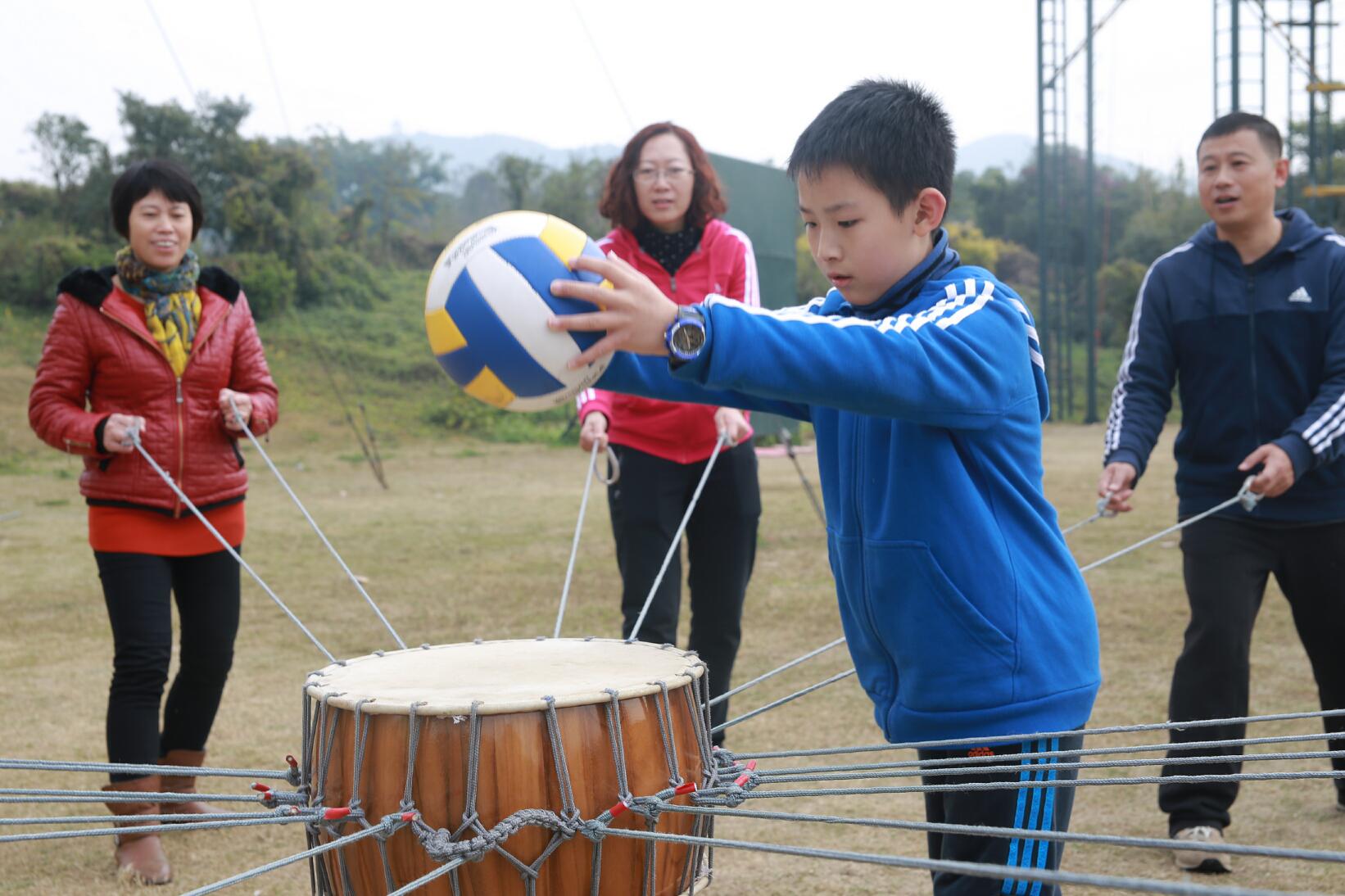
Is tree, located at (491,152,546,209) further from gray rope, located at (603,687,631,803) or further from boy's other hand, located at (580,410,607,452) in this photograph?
gray rope, located at (603,687,631,803)

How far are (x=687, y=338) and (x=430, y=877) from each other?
0.78 metres

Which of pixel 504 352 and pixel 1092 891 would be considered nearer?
pixel 504 352

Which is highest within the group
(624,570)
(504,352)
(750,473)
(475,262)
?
(475,262)

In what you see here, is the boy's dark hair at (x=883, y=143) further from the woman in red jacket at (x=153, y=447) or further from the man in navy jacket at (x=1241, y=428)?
the woman in red jacket at (x=153, y=447)

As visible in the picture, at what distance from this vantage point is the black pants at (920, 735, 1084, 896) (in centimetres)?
200

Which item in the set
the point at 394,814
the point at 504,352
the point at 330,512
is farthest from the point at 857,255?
the point at 330,512

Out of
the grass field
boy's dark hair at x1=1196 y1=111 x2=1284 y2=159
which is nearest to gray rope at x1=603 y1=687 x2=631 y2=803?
the grass field

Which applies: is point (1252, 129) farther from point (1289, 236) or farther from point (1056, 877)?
point (1056, 877)

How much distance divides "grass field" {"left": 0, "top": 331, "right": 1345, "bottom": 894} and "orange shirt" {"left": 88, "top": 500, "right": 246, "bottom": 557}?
86 cm

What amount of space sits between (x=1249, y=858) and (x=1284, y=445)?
1.11 meters

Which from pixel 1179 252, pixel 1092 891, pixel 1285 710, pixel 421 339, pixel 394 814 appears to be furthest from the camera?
pixel 421 339

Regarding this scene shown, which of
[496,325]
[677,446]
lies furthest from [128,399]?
→ [496,325]

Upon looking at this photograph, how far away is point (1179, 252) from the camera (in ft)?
12.5

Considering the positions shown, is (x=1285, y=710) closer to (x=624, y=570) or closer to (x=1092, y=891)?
(x=1092, y=891)
